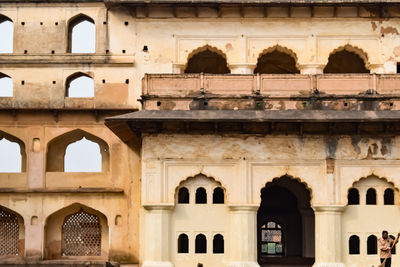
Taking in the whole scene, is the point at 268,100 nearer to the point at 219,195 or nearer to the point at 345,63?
the point at 219,195

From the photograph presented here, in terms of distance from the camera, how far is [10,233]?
69.3 ft

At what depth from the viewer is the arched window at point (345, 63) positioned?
21.7 metres

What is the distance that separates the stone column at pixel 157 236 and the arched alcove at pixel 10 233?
15.2ft

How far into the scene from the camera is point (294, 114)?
58.1 ft

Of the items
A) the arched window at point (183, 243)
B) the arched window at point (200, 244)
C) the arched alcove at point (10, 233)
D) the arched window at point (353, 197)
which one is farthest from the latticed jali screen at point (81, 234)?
the arched window at point (353, 197)

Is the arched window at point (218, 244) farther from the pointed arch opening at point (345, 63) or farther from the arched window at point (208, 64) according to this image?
the pointed arch opening at point (345, 63)

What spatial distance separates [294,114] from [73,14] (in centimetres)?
709

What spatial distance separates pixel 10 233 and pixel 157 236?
208 inches

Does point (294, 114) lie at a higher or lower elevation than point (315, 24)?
lower

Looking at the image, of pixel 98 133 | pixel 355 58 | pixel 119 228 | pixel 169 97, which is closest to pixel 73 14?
pixel 98 133

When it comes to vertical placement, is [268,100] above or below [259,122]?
above

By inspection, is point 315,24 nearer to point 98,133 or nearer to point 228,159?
point 228,159

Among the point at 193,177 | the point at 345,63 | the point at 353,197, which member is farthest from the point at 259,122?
the point at 345,63

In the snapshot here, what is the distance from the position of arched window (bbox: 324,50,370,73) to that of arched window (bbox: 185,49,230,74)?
2.96 metres
